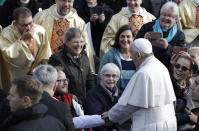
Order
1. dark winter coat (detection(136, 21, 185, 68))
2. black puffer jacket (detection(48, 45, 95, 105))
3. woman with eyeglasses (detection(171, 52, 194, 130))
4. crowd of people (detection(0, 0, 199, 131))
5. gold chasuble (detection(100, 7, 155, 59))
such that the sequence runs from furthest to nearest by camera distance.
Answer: gold chasuble (detection(100, 7, 155, 59)) → dark winter coat (detection(136, 21, 185, 68)) → black puffer jacket (detection(48, 45, 95, 105)) → woman with eyeglasses (detection(171, 52, 194, 130)) → crowd of people (detection(0, 0, 199, 131))

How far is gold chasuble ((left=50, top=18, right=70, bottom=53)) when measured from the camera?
8617 mm

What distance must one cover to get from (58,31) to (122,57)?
6.39 feet

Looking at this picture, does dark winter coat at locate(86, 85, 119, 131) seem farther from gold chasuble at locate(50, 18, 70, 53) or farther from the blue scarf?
gold chasuble at locate(50, 18, 70, 53)

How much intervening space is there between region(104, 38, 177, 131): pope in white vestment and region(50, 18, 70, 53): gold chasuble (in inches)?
137

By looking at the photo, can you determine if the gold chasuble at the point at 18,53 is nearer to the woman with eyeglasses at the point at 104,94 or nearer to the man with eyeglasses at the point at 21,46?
the man with eyeglasses at the point at 21,46

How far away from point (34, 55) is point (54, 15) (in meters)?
1.44

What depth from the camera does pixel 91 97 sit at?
6.23 metres

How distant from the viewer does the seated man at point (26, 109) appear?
4016 mm

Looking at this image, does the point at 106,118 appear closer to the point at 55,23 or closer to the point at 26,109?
the point at 26,109

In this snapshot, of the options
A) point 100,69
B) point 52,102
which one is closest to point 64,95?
point 52,102

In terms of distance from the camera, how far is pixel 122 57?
283 inches

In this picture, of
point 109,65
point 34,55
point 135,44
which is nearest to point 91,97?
point 109,65

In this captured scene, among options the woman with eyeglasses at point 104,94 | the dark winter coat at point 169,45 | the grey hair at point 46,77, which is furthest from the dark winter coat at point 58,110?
the dark winter coat at point 169,45

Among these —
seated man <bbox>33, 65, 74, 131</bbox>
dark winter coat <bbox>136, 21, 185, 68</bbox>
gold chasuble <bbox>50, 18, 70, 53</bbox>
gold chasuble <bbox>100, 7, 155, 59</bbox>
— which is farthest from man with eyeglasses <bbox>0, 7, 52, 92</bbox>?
seated man <bbox>33, 65, 74, 131</bbox>
